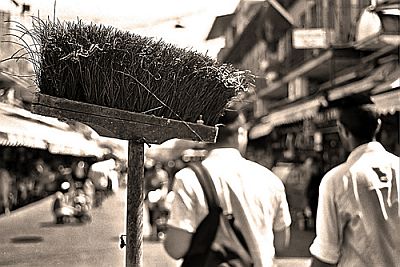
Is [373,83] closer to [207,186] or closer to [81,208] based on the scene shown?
[207,186]

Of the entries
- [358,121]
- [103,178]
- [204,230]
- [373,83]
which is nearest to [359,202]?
[358,121]

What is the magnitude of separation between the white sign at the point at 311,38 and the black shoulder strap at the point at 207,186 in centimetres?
41

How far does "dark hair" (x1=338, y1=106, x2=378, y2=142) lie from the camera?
1.71 meters

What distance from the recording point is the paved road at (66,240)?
4.86 feet

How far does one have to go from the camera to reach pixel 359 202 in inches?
66.0

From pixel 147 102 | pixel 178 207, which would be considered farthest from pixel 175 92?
pixel 178 207

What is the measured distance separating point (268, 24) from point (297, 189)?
1.33 ft

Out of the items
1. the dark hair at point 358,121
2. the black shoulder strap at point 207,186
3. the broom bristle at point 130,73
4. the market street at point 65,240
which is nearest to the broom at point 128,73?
the broom bristle at point 130,73

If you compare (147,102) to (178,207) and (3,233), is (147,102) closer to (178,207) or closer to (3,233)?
(178,207)

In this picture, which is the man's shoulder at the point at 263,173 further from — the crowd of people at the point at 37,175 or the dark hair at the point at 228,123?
the crowd of people at the point at 37,175

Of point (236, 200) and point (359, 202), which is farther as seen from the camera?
point (359, 202)

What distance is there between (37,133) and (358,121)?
0.78 meters

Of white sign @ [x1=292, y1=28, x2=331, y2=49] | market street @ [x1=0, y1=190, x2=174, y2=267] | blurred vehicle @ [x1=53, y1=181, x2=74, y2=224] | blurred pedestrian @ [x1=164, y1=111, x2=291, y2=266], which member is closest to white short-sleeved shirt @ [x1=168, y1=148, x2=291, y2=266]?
blurred pedestrian @ [x1=164, y1=111, x2=291, y2=266]

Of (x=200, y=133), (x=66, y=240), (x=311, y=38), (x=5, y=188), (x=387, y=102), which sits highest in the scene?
(x=311, y=38)
